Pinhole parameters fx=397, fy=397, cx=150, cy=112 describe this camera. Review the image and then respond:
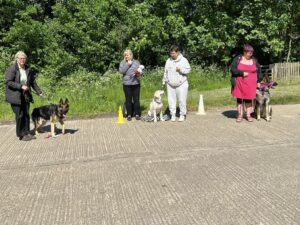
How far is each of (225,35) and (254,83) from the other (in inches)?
480

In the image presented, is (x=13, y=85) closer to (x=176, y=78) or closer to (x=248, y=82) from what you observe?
(x=176, y=78)

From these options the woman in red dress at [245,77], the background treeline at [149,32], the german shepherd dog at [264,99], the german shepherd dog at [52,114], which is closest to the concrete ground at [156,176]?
the german shepherd dog at [52,114]

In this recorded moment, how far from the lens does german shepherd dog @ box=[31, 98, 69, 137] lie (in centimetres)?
894

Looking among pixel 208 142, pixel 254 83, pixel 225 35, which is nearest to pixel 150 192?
pixel 208 142

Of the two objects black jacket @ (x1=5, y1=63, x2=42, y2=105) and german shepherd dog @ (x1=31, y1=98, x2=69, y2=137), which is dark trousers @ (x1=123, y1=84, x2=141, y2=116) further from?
black jacket @ (x1=5, y1=63, x2=42, y2=105)

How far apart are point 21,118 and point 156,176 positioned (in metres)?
4.17

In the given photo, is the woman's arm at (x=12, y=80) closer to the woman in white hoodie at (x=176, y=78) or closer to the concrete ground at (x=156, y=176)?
the concrete ground at (x=156, y=176)

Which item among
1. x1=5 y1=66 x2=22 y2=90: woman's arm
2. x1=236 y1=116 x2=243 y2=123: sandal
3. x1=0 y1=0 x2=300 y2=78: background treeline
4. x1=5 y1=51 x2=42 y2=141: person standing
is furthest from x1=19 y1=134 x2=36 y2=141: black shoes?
x1=0 y1=0 x2=300 y2=78: background treeline

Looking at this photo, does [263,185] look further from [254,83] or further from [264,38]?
[264,38]

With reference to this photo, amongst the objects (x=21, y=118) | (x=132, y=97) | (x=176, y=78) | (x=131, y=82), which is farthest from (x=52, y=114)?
(x=176, y=78)

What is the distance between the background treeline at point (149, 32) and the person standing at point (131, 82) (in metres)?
11.4

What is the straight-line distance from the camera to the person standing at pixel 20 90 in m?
8.47

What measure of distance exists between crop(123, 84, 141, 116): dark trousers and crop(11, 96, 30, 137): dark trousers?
2946mm

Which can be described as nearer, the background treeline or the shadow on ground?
the shadow on ground
